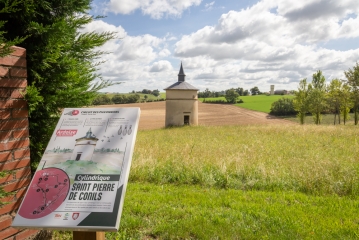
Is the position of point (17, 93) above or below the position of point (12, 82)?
below

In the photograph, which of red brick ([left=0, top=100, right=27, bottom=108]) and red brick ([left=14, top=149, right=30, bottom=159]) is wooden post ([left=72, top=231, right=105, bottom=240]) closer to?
red brick ([left=14, top=149, right=30, bottom=159])

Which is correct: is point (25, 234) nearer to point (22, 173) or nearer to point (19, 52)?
point (22, 173)

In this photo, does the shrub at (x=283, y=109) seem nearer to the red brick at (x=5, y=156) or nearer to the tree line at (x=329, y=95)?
the tree line at (x=329, y=95)

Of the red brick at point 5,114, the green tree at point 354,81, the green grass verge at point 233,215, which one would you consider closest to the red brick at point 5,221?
the green grass verge at point 233,215

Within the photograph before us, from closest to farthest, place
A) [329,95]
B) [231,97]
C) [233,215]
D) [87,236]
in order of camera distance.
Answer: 1. [87,236]
2. [233,215]
3. [329,95]
4. [231,97]

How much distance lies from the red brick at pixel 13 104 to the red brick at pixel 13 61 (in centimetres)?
45

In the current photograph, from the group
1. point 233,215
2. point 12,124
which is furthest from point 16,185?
point 233,215

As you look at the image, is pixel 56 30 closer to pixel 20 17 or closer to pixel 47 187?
pixel 20 17

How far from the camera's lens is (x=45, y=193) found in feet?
7.24

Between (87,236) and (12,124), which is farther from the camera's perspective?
(12,124)

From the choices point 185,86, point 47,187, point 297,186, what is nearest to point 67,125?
point 47,187

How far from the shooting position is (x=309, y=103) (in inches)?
1299

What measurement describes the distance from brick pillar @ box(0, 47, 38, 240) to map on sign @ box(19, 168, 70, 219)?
0.86 metres

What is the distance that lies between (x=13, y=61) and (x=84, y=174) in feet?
5.88
